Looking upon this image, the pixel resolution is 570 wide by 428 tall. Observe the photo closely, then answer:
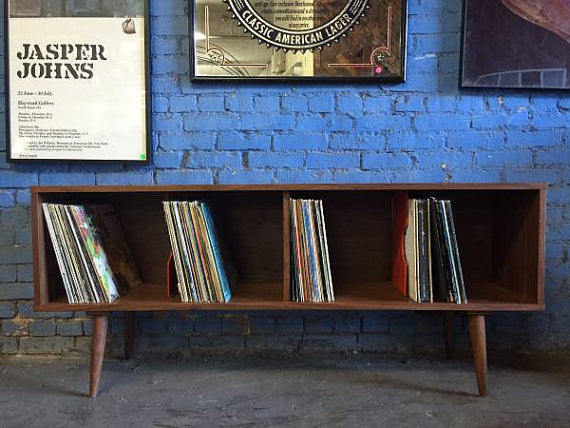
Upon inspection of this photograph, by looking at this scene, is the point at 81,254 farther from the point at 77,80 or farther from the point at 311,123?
the point at 311,123

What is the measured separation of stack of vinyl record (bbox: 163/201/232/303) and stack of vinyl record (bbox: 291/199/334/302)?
0.25 meters

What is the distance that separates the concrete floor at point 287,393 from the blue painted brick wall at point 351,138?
0.32 metres

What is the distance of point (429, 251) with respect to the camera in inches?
55.3

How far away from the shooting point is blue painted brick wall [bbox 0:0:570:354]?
175 centimetres

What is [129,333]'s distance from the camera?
5.81 feet

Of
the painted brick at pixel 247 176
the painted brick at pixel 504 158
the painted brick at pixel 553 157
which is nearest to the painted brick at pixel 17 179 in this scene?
the painted brick at pixel 247 176

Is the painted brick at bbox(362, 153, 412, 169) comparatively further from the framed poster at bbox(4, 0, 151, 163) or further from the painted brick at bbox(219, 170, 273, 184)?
the framed poster at bbox(4, 0, 151, 163)

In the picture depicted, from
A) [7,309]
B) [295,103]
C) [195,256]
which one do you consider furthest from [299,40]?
[7,309]

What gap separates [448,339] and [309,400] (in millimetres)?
666

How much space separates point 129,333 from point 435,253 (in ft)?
4.01

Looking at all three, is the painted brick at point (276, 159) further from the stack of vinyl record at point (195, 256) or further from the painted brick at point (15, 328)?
the painted brick at point (15, 328)

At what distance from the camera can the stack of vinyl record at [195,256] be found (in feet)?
4.69

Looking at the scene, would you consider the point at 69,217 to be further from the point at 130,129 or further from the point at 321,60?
the point at 321,60

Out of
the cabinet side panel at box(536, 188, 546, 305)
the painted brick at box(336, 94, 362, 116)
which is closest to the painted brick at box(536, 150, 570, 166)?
the cabinet side panel at box(536, 188, 546, 305)
